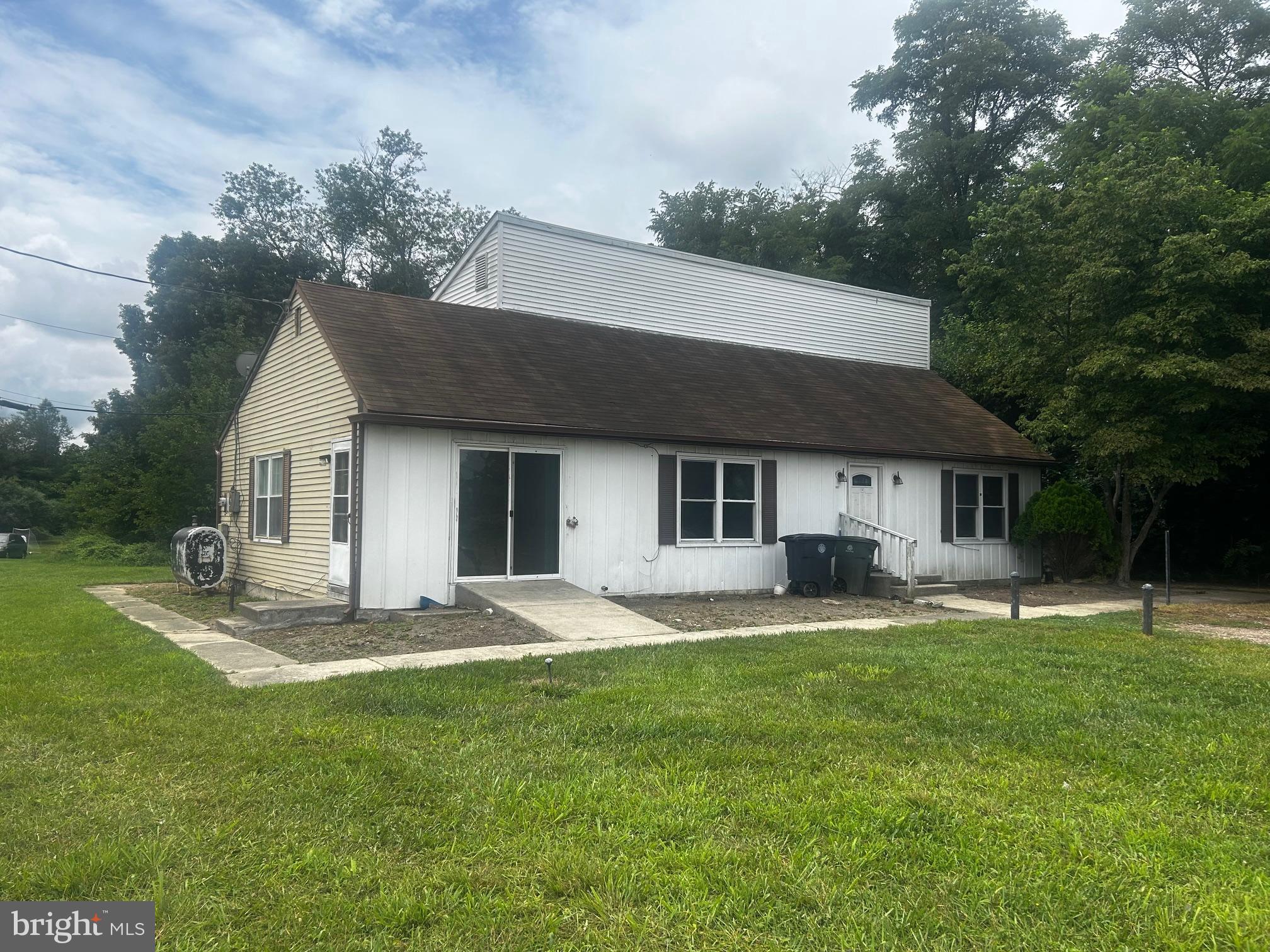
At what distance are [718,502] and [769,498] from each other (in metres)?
1.00

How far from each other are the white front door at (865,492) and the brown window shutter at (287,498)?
9645 mm

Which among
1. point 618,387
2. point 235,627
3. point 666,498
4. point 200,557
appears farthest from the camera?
point 200,557

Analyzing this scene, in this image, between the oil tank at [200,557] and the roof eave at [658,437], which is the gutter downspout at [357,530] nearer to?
the roof eave at [658,437]

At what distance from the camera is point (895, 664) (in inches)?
310

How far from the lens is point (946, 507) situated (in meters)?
17.4

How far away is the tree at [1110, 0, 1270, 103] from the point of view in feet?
92.3

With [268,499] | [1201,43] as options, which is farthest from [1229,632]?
[1201,43]

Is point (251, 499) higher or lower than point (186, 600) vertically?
higher

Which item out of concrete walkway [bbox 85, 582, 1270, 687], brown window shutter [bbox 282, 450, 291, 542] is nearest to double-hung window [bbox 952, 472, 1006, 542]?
concrete walkway [bbox 85, 582, 1270, 687]

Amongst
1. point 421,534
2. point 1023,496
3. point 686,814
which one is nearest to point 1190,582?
point 1023,496

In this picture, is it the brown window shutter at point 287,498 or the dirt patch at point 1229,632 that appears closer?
the dirt patch at point 1229,632

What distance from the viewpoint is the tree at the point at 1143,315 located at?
1483cm

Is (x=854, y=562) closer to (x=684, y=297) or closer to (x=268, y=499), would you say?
(x=684, y=297)

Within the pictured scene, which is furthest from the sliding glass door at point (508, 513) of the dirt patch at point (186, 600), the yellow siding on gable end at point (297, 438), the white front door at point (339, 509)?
the dirt patch at point (186, 600)
